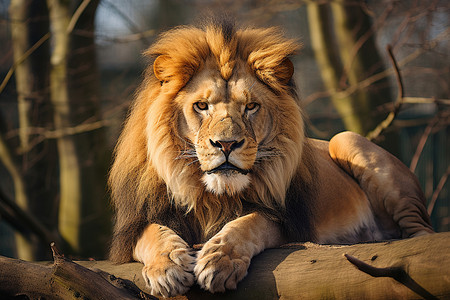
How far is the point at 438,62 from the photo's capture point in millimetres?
8281

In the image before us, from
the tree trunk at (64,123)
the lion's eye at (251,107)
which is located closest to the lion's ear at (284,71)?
the lion's eye at (251,107)

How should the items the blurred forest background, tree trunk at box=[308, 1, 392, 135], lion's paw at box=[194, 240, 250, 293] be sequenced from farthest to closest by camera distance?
tree trunk at box=[308, 1, 392, 135], the blurred forest background, lion's paw at box=[194, 240, 250, 293]

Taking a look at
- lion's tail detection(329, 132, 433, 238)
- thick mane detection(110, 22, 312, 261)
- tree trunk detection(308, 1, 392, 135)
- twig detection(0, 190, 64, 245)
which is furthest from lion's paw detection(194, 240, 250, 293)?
tree trunk detection(308, 1, 392, 135)

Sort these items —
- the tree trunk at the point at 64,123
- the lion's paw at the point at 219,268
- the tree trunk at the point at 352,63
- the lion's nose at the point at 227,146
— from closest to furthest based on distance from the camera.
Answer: the lion's paw at the point at 219,268 → the lion's nose at the point at 227,146 → the tree trunk at the point at 64,123 → the tree trunk at the point at 352,63

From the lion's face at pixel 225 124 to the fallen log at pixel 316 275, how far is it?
44 centimetres

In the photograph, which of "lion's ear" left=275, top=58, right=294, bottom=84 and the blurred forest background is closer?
"lion's ear" left=275, top=58, right=294, bottom=84

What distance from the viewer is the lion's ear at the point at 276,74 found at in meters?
2.99

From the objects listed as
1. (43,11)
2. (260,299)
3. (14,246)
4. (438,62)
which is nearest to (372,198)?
(260,299)

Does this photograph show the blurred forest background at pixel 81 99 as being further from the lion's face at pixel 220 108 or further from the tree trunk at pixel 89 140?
the lion's face at pixel 220 108

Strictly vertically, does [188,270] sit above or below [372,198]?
above

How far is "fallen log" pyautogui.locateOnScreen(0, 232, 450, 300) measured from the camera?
198cm

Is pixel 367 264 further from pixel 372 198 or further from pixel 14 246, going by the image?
pixel 14 246

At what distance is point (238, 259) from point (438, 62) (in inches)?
271

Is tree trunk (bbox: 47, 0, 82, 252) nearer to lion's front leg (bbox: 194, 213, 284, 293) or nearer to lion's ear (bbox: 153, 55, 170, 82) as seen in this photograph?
lion's ear (bbox: 153, 55, 170, 82)
